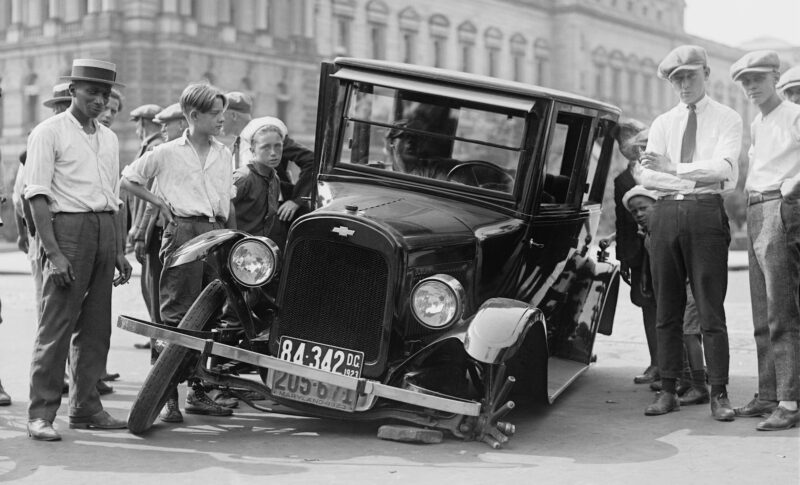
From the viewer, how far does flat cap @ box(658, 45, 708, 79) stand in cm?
677

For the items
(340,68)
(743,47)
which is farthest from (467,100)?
(743,47)

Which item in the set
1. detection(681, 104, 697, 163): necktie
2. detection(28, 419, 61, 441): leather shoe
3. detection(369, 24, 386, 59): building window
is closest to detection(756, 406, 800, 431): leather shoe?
detection(681, 104, 697, 163): necktie

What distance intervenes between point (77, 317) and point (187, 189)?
1.08 meters

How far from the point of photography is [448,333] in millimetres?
5961

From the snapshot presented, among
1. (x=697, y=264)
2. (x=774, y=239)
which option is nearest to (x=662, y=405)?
(x=697, y=264)

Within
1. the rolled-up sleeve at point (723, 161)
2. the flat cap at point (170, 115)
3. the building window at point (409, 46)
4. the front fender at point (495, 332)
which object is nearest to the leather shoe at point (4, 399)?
the flat cap at point (170, 115)

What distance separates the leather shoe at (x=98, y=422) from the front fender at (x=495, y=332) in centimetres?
207

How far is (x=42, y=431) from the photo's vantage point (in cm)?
602

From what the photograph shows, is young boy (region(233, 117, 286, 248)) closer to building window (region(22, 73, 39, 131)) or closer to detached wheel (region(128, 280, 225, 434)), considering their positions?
detached wheel (region(128, 280, 225, 434))

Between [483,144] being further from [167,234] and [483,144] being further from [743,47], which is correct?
[743,47]

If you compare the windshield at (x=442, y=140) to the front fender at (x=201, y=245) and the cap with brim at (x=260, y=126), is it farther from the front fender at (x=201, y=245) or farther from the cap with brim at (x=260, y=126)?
the front fender at (x=201, y=245)

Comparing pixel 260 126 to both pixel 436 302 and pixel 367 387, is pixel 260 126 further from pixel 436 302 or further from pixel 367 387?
pixel 367 387

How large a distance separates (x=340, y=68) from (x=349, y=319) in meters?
1.94

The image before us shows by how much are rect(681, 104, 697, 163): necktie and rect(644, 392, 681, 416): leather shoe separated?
1.49 metres
